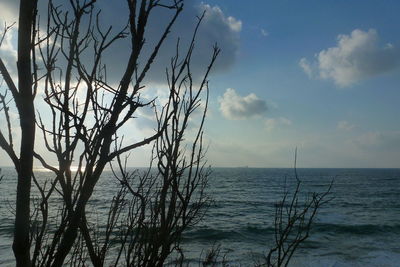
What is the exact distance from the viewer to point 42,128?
1434mm

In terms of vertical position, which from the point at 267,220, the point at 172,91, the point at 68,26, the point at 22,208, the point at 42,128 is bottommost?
the point at 267,220

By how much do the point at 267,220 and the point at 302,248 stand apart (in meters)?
11.7

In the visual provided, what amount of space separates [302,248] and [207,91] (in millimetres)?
19748

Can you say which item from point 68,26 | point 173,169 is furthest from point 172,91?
point 68,26

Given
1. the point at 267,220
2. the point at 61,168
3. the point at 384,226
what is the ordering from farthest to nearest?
the point at 267,220
the point at 384,226
the point at 61,168

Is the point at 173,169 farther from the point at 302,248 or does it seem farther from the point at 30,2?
the point at 302,248

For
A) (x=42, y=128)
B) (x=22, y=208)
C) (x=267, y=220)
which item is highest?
(x=42, y=128)

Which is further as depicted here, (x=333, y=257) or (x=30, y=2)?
(x=333, y=257)

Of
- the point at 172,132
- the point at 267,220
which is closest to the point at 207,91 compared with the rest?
the point at 172,132

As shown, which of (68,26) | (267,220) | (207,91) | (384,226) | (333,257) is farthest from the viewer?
(267,220)

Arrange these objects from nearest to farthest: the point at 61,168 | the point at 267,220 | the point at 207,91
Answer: the point at 61,168, the point at 207,91, the point at 267,220

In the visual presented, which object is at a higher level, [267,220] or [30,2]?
[30,2]

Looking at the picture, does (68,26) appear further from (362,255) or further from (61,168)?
(362,255)

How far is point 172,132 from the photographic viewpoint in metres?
1.66
